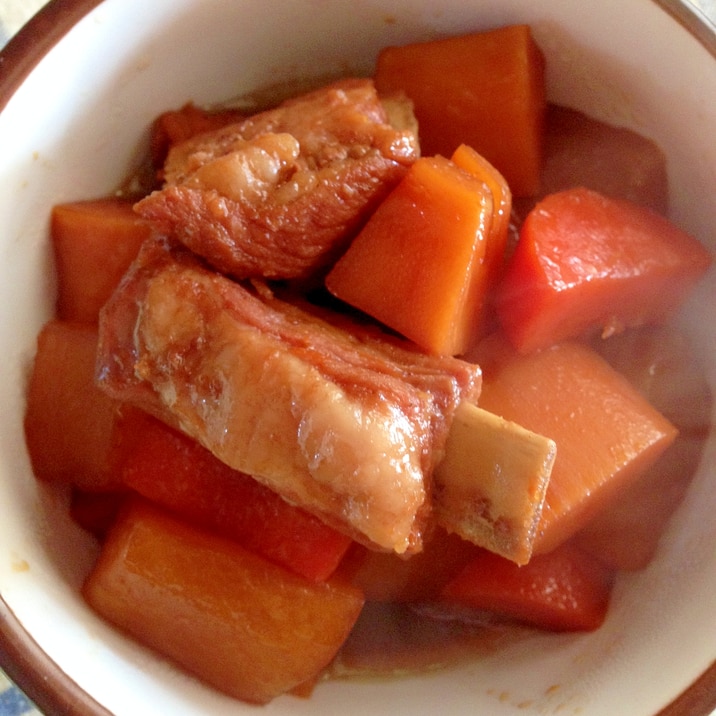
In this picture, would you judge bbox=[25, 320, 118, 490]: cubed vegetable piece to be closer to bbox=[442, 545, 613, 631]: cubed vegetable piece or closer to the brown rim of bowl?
the brown rim of bowl

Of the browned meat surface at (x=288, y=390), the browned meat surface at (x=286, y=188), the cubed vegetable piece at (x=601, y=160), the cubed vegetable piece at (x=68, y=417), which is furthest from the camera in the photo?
the cubed vegetable piece at (x=601, y=160)

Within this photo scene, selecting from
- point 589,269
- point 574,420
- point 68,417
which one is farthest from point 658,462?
point 68,417

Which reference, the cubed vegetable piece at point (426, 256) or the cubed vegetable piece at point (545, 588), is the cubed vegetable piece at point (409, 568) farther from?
the cubed vegetable piece at point (426, 256)

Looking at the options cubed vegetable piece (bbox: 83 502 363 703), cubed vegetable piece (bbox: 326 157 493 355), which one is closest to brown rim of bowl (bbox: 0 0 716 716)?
cubed vegetable piece (bbox: 83 502 363 703)

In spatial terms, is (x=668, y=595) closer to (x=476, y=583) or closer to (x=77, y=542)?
(x=476, y=583)

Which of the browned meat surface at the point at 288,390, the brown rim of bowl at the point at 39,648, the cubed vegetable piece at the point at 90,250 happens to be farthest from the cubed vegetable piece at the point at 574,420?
the cubed vegetable piece at the point at 90,250

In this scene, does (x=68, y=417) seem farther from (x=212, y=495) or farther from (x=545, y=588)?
(x=545, y=588)

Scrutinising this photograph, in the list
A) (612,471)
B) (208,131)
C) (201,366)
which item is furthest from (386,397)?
(208,131)
